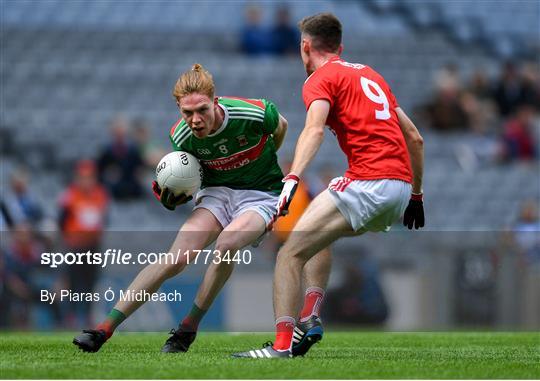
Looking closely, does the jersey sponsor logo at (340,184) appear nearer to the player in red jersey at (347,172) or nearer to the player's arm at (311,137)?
the player in red jersey at (347,172)

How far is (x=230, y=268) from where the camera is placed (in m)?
7.21

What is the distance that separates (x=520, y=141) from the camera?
18.1m

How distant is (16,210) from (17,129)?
3.70 metres

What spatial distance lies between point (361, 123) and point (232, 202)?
43.8 inches

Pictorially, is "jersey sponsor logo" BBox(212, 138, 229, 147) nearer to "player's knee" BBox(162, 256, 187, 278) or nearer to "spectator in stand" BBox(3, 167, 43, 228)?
"player's knee" BBox(162, 256, 187, 278)

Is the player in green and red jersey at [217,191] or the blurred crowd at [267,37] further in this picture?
the blurred crowd at [267,37]

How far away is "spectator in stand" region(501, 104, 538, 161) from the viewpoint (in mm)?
18069

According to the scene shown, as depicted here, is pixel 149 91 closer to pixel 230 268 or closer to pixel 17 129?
pixel 17 129

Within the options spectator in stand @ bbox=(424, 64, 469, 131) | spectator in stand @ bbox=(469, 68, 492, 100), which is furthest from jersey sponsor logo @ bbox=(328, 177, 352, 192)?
spectator in stand @ bbox=(469, 68, 492, 100)

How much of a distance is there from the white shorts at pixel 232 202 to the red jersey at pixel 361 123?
80 centimetres

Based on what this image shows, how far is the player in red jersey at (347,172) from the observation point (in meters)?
6.52

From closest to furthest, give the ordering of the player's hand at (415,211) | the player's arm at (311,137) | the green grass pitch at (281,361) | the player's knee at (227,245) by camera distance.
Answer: the green grass pitch at (281,361) < the player's arm at (311,137) < the player's knee at (227,245) < the player's hand at (415,211)

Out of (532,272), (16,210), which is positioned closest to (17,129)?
(16,210)

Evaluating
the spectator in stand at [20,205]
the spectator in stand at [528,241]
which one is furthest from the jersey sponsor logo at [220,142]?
the spectator in stand at [528,241]
